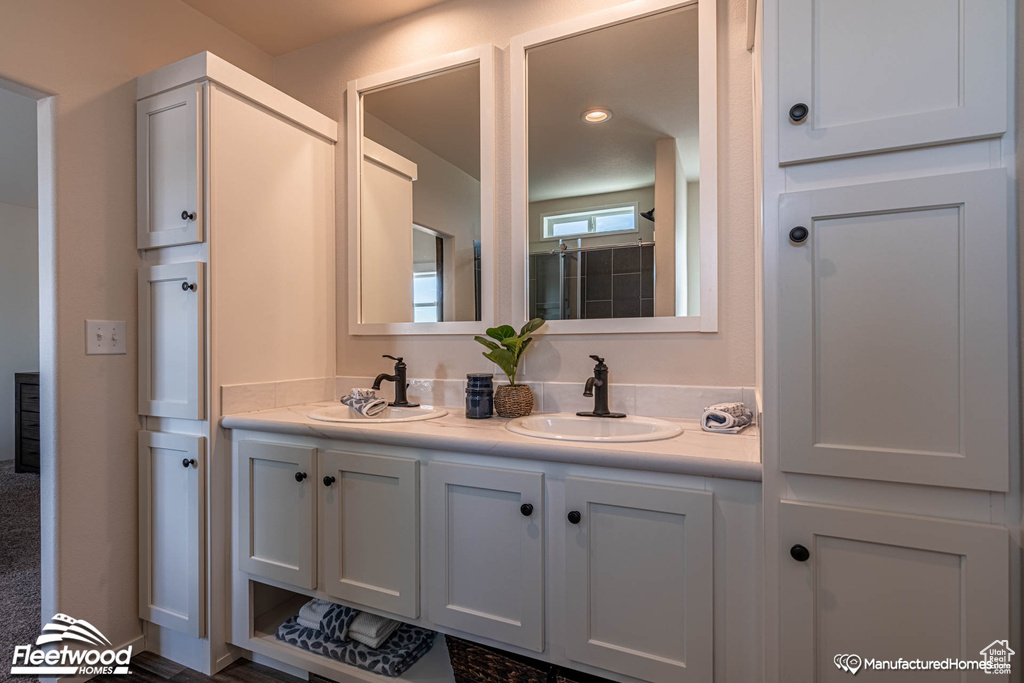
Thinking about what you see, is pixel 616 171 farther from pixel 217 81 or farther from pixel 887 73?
pixel 217 81

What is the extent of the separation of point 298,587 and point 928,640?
5.27 ft

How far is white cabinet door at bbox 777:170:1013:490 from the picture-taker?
88 cm

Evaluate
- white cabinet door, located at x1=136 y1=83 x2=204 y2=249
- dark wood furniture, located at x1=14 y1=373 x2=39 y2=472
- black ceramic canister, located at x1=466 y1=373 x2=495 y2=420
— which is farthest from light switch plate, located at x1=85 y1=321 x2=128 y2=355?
dark wood furniture, located at x1=14 y1=373 x2=39 y2=472

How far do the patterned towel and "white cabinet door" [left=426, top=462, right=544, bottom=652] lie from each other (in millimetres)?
323

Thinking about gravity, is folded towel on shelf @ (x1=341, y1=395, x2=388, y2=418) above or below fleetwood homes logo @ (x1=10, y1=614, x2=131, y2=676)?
above

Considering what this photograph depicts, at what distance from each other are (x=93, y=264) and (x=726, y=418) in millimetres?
2085

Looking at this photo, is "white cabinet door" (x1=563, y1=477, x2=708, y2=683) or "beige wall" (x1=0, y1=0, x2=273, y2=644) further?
"beige wall" (x1=0, y1=0, x2=273, y2=644)

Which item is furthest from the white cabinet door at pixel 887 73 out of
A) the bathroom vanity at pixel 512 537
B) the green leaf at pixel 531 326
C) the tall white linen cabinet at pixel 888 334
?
the green leaf at pixel 531 326

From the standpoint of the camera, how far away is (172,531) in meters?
1.74

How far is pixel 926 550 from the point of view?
914mm

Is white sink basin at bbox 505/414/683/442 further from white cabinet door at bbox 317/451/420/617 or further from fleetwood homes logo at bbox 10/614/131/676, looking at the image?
fleetwood homes logo at bbox 10/614/131/676

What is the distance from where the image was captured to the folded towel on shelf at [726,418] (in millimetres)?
1408

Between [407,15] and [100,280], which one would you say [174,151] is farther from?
[407,15]

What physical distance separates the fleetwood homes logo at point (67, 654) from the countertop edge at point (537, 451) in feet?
2.64
